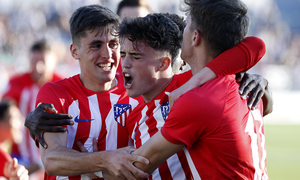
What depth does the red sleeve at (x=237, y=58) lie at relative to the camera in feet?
8.61

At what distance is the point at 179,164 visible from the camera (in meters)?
2.83

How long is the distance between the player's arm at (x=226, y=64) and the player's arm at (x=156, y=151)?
0.27 m

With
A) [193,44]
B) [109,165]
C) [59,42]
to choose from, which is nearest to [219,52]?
[193,44]

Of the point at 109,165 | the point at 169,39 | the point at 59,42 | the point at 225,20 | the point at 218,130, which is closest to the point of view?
the point at 218,130

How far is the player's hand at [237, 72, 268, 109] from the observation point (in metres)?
2.67

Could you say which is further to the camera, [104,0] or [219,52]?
[104,0]

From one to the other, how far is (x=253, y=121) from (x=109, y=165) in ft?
3.07

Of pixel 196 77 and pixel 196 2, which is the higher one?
pixel 196 2

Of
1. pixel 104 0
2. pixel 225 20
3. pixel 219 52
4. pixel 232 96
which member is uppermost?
pixel 225 20

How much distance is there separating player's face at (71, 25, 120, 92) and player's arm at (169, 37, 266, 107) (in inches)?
33.8

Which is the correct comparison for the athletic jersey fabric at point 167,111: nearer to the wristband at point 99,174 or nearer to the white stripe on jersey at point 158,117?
the white stripe on jersey at point 158,117

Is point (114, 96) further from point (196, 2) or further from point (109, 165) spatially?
point (196, 2)

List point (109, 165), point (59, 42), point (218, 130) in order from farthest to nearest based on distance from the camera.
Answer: point (59, 42) → point (109, 165) → point (218, 130)

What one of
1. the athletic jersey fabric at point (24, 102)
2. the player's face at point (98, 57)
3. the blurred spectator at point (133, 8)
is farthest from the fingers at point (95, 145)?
the athletic jersey fabric at point (24, 102)
